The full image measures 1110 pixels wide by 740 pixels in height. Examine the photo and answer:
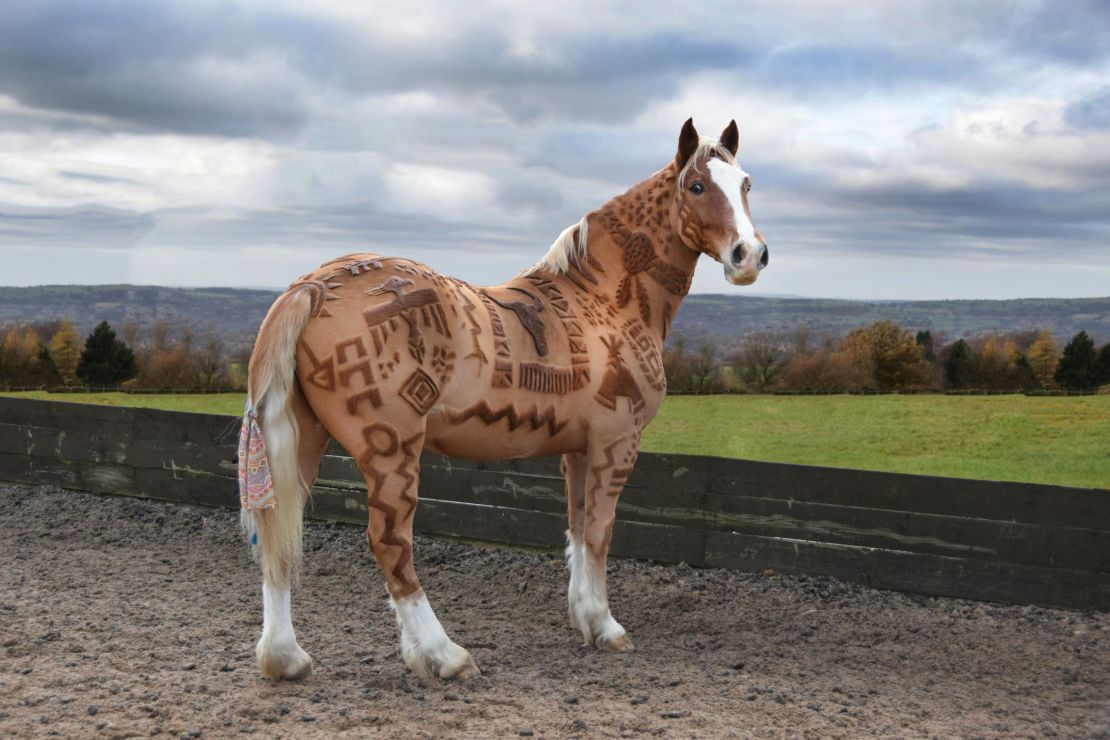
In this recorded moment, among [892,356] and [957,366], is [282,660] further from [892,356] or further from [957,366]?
[957,366]

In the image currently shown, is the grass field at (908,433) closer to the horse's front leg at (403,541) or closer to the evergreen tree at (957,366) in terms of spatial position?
the evergreen tree at (957,366)

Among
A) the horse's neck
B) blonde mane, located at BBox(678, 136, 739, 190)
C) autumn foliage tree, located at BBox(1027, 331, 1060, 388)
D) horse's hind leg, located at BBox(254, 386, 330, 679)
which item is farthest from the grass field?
horse's hind leg, located at BBox(254, 386, 330, 679)

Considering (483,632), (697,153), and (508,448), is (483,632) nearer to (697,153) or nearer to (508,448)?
(508,448)

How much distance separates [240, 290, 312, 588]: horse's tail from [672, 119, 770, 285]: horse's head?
1.74 m

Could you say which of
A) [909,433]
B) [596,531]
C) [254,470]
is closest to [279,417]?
[254,470]

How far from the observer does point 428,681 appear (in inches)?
143

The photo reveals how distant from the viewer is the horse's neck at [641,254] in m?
4.36

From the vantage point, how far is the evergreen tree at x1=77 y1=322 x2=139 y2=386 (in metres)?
9.86

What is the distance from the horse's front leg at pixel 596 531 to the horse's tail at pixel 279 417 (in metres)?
1.33

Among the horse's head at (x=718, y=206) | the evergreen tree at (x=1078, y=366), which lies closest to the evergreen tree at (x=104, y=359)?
the horse's head at (x=718, y=206)

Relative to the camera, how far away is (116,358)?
9.94 meters

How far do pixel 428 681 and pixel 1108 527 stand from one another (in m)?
3.54

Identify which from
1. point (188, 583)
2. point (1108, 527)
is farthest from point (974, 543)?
point (188, 583)

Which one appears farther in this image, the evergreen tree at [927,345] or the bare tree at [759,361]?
the evergreen tree at [927,345]
